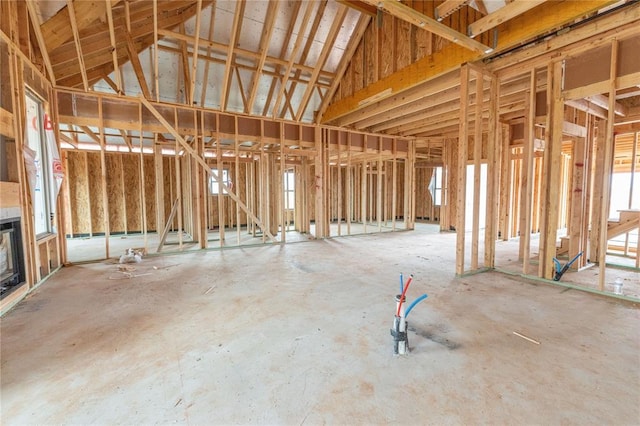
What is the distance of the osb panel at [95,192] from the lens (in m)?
8.60

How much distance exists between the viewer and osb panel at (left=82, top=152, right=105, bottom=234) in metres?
8.60

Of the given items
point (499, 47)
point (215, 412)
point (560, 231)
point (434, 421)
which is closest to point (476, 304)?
point (434, 421)

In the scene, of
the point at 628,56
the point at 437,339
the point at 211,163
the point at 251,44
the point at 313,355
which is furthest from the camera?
the point at 211,163

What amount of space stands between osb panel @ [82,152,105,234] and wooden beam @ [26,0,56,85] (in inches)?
176

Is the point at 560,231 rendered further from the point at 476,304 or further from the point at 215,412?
the point at 215,412

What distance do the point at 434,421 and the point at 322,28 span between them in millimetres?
7334

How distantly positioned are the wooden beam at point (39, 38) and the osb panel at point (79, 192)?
14.8 ft

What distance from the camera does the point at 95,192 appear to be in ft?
28.7

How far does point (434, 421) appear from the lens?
5.09 ft

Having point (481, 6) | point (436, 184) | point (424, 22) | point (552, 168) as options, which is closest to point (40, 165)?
point (424, 22)

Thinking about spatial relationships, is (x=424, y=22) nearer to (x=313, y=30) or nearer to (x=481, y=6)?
(x=481, y=6)

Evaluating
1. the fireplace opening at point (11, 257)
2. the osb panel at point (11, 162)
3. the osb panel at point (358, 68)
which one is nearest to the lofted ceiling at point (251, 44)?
the osb panel at point (358, 68)

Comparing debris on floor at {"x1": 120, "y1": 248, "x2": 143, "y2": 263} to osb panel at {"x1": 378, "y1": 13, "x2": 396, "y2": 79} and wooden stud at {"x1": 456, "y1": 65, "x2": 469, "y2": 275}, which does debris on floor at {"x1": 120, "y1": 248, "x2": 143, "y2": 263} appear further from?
osb panel at {"x1": 378, "y1": 13, "x2": 396, "y2": 79}

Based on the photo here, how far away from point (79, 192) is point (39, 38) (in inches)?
231
